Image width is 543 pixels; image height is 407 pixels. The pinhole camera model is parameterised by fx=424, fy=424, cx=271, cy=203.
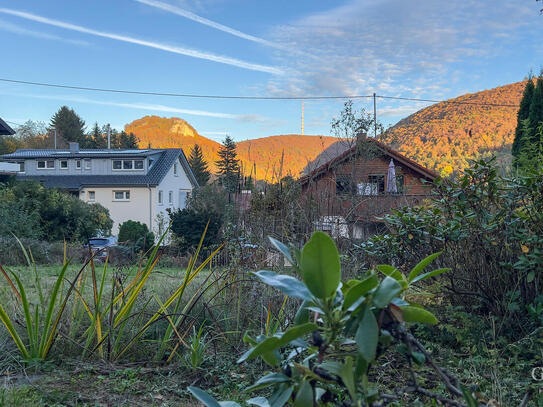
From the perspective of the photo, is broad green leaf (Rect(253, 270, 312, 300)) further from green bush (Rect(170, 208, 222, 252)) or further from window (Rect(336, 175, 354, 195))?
green bush (Rect(170, 208, 222, 252))

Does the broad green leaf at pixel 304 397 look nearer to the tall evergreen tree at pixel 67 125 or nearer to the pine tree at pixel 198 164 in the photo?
the pine tree at pixel 198 164

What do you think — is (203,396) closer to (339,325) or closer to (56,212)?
(339,325)

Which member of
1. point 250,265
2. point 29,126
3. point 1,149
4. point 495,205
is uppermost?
point 29,126

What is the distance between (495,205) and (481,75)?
17.0 m

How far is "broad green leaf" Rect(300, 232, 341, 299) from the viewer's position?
0.57m

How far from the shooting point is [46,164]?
104 ft

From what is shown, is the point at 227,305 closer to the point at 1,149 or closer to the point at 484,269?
the point at 484,269

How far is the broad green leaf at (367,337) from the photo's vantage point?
53 centimetres

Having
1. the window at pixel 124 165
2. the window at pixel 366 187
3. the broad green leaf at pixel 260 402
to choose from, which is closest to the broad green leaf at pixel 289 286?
the broad green leaf at pixel 260 402

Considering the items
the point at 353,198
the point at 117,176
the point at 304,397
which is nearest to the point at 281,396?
the point at 304,397

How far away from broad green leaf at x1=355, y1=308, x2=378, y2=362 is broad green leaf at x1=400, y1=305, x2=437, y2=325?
0.33 feet

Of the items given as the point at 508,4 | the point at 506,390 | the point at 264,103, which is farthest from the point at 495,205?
the point at 264,103

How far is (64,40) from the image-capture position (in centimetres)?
2562

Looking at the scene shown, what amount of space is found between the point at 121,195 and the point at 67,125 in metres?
27.6
